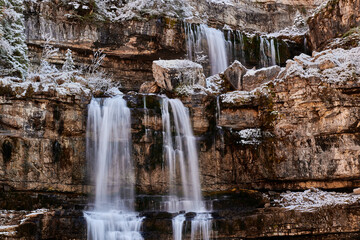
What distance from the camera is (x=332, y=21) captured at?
23.4 meters

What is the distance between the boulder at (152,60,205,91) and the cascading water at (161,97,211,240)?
136cm

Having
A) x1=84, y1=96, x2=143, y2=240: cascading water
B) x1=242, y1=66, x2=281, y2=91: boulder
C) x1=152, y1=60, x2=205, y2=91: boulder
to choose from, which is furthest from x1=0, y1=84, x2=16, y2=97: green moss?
x1=242, y1=66, x2=281, y2=91: boulder

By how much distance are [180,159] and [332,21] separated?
13.2m

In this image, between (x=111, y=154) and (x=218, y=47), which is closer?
(x=111, y=154)

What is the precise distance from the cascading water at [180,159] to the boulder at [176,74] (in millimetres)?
1362

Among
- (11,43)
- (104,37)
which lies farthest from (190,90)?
(11,43)

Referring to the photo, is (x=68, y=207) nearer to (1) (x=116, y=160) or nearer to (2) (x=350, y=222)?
(1) (x=116, y=160)

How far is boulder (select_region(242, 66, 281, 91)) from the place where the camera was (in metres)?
20.2

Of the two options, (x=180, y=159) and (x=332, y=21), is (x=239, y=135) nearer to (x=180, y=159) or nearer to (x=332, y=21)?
(x=180, y=159)

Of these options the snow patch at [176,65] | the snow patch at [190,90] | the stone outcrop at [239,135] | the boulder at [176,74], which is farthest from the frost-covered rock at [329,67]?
the snow patch at [176,65]

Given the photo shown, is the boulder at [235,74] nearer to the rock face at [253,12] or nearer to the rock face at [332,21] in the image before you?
the rock face at [332,21]

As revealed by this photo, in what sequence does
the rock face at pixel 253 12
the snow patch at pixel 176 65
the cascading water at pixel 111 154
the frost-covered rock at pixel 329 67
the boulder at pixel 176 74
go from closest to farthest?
the cascading water at pixel 111 154, the frost-covered rock at pixel 329 67, the boulder at pixel 176 74, the snow patch at pixel 176 65, the rock face at pixel 253 12

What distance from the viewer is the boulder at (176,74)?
1975 cm

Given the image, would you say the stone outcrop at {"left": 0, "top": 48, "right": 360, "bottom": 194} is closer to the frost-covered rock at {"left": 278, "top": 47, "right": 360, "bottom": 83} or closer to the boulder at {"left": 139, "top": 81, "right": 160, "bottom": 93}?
the frost-covered rock at {"left": 278, "top": 47, "right": 360, "bottom": 83}
